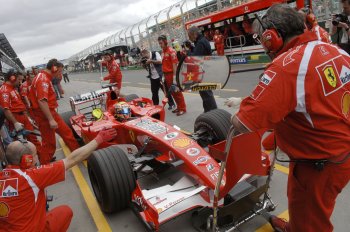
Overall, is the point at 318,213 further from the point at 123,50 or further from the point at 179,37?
the point at 123,50

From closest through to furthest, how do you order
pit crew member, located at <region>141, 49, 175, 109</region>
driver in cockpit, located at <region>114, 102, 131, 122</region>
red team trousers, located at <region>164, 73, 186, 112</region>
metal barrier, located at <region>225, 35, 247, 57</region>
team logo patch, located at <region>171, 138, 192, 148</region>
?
1. team logo patch, located at <region>171, 138, 192, 148</region>
2. driver in cockpit, located at <region>114, 102, 131, 122</region>
3. red team trousers, located at <region>164, 73, 186, 112</region>
4. pit crew member, located at <region>141, 49, 175, 109</region>
5. metal barrier, located at <region>225, 35, 247, 57</region>

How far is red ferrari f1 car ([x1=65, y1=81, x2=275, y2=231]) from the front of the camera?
8.48 feet

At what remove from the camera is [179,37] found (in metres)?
22.4

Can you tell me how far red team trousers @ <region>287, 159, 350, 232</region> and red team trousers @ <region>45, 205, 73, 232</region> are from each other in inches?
86.1

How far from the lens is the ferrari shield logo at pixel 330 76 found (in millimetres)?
1802

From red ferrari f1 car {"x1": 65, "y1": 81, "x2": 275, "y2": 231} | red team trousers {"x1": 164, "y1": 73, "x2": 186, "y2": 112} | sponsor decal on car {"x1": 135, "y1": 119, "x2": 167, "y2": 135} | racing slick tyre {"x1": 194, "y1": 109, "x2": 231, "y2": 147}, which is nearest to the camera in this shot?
red ferrari f1 car {"x1": 65, "y1": 81, "x2": 275, "y2": 231}

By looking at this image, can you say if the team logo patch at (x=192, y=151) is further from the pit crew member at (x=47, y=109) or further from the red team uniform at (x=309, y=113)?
the pit crew member at (x=47, y=109)

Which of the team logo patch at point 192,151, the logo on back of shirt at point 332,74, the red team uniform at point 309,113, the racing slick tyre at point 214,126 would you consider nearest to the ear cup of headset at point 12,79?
the racing slick tyre at point 214,126

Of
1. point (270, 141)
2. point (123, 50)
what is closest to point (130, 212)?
point (270, 141)

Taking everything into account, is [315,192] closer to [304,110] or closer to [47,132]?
[304,110]

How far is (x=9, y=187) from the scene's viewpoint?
2.74 metres

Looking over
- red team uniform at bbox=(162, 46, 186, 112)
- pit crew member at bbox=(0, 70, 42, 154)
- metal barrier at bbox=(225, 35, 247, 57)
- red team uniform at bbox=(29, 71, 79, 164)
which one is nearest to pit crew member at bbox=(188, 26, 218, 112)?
red team uniform at bbox=(162, 46, 186, 112)

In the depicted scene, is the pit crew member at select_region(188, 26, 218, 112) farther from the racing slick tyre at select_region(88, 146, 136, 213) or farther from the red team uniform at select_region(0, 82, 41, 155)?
the red team uniform at select_region(0, 82, 41, 155)

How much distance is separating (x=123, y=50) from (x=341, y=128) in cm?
3339
